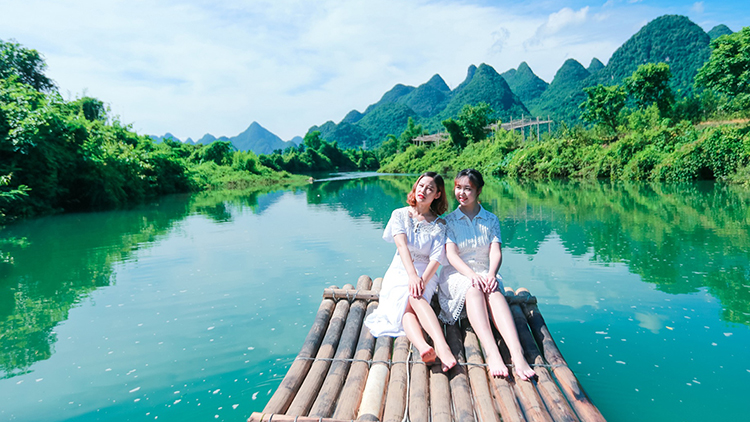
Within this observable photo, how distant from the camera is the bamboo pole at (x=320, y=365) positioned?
2.23m

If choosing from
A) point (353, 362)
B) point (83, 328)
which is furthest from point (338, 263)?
point (353, 362)

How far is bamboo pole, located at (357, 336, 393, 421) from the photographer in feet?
7.25

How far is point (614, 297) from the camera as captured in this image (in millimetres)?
4559

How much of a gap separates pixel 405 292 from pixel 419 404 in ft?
3.01

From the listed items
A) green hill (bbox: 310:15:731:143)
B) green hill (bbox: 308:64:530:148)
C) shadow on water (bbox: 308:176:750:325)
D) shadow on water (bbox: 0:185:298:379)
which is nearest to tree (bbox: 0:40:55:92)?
shadow on water (bbox: 0:185:298:379)

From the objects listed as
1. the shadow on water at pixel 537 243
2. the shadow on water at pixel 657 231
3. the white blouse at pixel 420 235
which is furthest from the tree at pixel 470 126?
the white blouse at pixel 420 235

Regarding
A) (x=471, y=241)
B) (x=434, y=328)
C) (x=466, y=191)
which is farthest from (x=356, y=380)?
(x=466, y=191)

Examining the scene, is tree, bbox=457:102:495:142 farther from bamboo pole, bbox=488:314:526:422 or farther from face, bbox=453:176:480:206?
bamboo pole, bbox=488:314:526:422

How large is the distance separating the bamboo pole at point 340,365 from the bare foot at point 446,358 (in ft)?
1.87

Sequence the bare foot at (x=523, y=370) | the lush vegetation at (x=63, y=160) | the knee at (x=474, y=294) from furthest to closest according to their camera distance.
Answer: the lush vegetation at (x=63, y=160), the knee at (x=474, y=294), the bare foot at (x=523, y=370)

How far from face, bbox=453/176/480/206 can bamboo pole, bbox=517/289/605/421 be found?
0.91 meters

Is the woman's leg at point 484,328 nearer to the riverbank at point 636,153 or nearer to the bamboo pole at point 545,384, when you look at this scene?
the bamboo pole at point 545,384

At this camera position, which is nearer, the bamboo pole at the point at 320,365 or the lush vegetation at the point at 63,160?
the bamboo pole at the point at 320,365

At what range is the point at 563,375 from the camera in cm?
239
